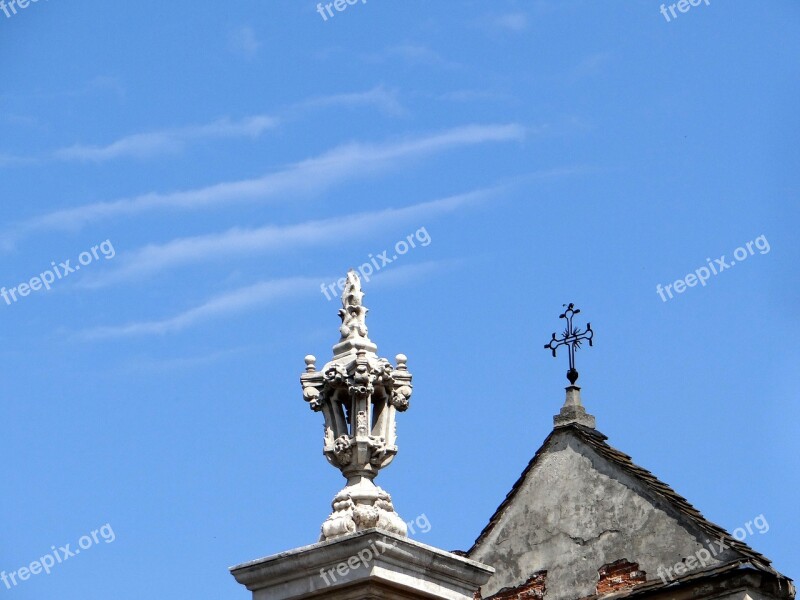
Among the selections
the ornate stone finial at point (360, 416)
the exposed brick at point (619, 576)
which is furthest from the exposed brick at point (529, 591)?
the ornate stone finial at point (360, 416)

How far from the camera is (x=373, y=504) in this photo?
15.3 meters

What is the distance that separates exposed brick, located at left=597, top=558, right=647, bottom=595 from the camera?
23.8 m

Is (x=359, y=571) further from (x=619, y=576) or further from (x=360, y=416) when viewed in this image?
(x=619, y=576)

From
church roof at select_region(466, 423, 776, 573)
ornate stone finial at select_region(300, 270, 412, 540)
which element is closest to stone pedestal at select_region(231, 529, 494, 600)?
ornate stone finial at select_region(300, 270, 412, 540)

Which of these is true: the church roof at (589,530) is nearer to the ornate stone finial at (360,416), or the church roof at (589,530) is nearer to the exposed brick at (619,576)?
the exposed brick at (619,576)

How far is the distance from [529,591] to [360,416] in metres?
9.72

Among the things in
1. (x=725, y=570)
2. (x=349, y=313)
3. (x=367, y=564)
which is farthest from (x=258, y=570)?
(x=725, y=570)

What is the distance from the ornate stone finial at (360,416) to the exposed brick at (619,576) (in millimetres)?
8889

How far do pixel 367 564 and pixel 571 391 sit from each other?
10635 millimetres

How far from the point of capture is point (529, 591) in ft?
80.8

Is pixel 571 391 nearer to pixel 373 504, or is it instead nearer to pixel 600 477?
pixel 600 477

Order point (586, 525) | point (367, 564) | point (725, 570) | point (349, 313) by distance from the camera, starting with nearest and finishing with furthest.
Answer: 1. point (367, 564)
2. point (349, 313)
3. point (725, 570)
4. point (586, 525)

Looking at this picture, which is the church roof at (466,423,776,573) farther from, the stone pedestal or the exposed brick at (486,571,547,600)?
the stone pedestal

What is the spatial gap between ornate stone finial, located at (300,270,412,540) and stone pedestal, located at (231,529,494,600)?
0.40 meters
